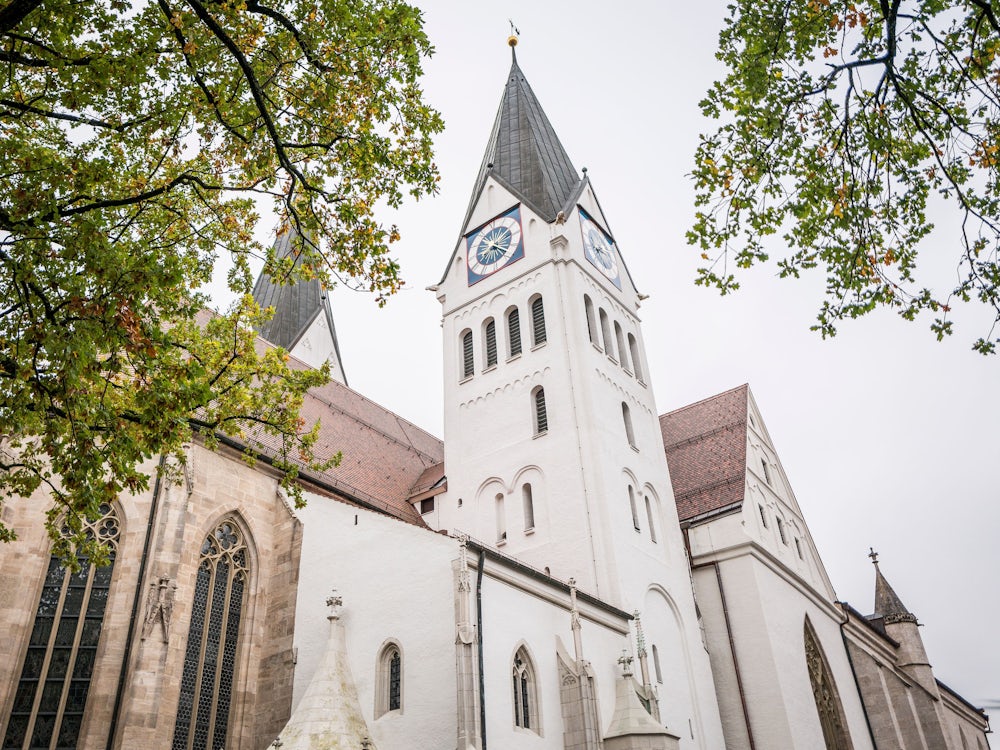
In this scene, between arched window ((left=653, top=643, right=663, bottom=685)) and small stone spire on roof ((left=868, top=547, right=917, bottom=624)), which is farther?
small stone spire on roof ((left=868, top=547, right=917, bottom=624))

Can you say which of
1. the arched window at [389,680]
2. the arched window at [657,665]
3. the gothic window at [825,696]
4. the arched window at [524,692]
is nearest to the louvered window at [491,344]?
the arched window at [657,665]

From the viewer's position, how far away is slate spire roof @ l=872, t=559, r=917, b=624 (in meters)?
33.5

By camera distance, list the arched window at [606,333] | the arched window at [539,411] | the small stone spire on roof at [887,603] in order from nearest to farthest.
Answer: the arched window at [539,411] → the arched window at [606,333] → the small stone spire on roof at [887,603]

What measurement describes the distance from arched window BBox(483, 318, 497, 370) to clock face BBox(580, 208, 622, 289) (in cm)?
357

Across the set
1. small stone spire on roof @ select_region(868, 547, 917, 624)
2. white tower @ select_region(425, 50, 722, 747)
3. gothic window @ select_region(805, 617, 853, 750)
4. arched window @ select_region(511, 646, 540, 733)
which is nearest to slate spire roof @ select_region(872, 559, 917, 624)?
small stone spire on roof @ select_region(868, 547, 917, 624)

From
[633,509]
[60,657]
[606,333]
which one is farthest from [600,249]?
[60,657]

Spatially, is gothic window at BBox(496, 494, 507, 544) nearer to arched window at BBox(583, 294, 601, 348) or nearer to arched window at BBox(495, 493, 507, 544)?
arched window at BBox(495, 493, 507, 544)

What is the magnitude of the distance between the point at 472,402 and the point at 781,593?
974cm

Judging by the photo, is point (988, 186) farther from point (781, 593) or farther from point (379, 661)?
point (781, 593)

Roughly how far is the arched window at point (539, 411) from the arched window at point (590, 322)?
2.10 meters

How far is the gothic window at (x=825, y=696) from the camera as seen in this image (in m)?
21.8

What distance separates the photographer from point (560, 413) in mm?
21312

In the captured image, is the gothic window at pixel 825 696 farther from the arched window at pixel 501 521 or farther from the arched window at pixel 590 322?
the arched window at pixel 590 322

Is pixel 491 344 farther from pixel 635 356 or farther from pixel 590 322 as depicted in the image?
pixel 635 356
